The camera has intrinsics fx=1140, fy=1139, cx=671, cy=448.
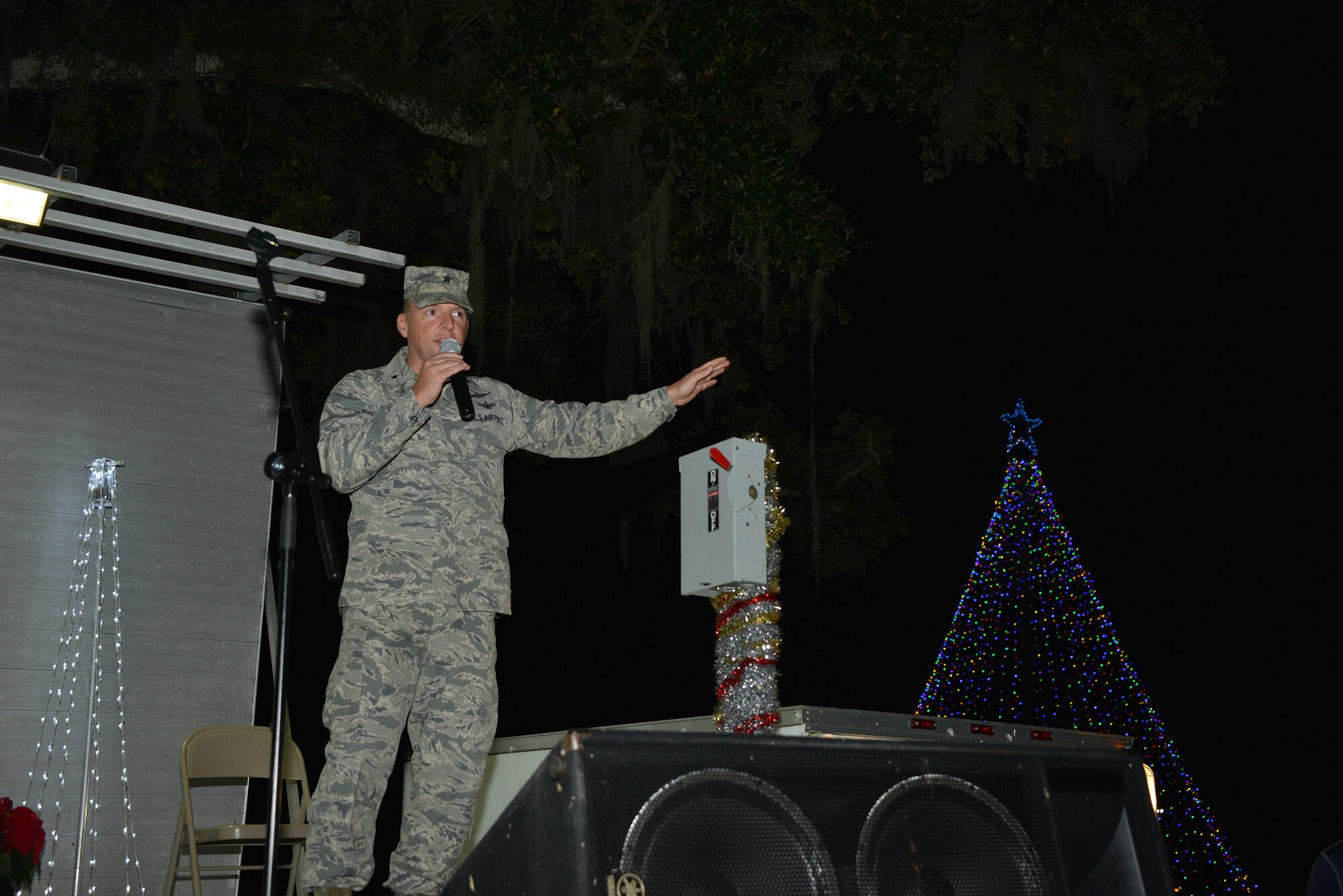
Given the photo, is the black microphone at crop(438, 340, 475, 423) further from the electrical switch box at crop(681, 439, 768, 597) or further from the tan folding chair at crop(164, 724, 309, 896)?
the electrical switch box at crop(681, 439, 768, 597)

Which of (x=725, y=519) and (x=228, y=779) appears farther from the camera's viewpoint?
(x=725, y=519)

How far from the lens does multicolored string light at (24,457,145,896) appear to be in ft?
13.2

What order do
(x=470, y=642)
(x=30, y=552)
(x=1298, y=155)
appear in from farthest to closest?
(x=1298, y=155) → (x=30, y=552) → (x=470, y=642)

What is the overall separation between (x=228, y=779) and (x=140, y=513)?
1.09 m

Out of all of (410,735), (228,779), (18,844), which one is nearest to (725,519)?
(228,779)

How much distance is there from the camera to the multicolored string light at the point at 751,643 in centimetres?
505

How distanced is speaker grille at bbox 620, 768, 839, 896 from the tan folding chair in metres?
2.93

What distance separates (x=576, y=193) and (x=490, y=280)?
1.84 metres

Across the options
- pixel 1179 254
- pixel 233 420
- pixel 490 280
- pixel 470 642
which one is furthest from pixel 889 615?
pixel 470 642

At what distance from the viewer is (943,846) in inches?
57.9

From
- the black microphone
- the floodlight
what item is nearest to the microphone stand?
the black microphone

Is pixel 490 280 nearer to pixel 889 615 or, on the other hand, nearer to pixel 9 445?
pixel 9 445

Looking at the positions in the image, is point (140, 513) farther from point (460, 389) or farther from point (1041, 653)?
point (1041, 653)

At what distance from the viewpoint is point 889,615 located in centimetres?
1695
